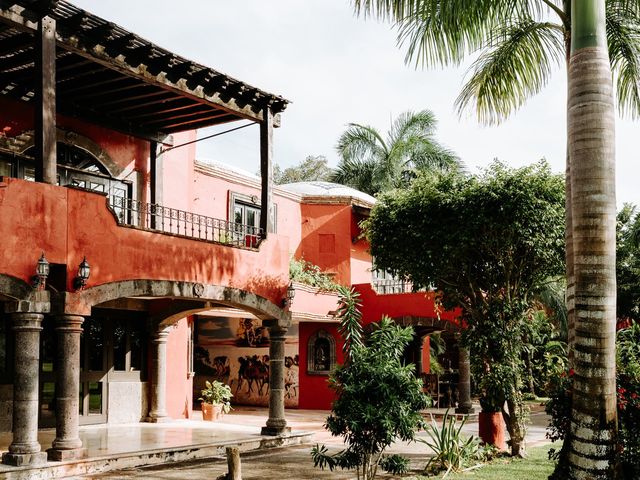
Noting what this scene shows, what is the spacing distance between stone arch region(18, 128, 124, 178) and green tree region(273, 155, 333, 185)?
84.8 feet

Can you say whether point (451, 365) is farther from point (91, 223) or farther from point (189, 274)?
point (91, 223)

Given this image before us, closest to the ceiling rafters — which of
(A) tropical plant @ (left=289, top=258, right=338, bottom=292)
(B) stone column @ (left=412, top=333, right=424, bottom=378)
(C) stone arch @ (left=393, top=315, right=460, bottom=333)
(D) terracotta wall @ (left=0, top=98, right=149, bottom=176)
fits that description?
(D) terracotta wall @ (left=0, top=98, right=149, bottom=176)

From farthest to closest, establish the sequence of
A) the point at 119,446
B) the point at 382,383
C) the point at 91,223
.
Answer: the point at 119,446 < the point at 91,223 < the point at 382,383

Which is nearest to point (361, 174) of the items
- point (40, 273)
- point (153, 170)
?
point (153, 170)

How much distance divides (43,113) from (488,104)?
717cm

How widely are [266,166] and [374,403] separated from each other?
723cm

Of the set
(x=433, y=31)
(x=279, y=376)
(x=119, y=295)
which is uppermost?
(x=433, y=31)

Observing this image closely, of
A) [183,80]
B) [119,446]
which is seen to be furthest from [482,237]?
[119,446]

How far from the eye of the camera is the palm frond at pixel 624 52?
12.5 metres

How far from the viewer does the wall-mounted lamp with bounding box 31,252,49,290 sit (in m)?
11.4

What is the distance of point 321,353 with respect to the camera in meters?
24.4

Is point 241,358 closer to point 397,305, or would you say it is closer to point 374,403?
point 397,305

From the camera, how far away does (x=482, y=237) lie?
14.1m

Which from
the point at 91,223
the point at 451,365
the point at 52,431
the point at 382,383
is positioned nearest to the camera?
the point at 382,383
